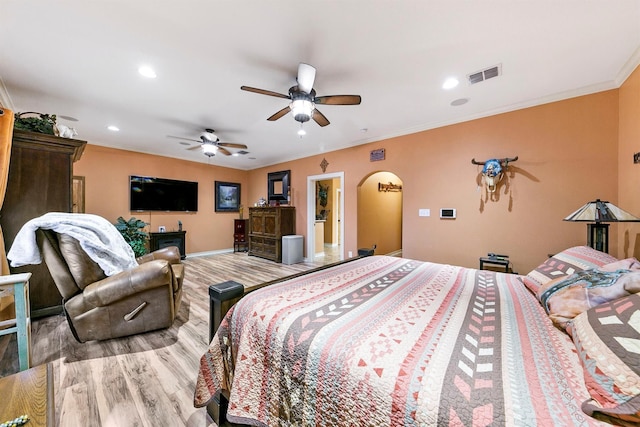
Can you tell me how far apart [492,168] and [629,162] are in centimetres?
109

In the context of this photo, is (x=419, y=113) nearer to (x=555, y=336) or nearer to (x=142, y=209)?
(x=555, y=336)

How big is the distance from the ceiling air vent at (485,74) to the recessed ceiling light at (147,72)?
326 centimetres

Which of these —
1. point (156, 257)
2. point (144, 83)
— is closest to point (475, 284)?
point (156, 257)

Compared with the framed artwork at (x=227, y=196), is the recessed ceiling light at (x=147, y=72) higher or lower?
higher

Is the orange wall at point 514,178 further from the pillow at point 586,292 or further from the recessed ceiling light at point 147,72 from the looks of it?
the recessed ceiling light at point 147,72

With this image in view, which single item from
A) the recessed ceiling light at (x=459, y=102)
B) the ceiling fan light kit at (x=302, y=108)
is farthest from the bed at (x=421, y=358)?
the recessed ceiling light at (x=459, y=102)

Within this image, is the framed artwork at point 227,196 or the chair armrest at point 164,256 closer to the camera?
the chair armrest at point 164,256

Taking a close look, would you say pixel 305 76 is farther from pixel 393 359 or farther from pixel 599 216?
pixel 599 216

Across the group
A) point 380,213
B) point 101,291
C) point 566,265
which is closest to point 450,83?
point 566,265

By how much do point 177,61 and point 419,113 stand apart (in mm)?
3006

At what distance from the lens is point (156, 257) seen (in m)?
2.93

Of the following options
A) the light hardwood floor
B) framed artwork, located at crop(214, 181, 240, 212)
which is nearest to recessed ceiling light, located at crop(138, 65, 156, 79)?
the light hardwood floor

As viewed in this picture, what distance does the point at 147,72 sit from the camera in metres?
2.29

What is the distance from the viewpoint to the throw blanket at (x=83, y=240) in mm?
1749
